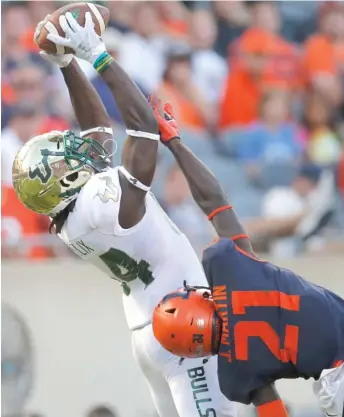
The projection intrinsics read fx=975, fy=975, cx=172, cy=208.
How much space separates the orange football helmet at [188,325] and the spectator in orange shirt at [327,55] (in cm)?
465

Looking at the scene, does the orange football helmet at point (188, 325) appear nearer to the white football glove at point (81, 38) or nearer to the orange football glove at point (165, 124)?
the orange football glove at point (165, 124)

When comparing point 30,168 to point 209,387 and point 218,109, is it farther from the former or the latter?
point 218,109

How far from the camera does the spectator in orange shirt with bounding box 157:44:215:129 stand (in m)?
7.46

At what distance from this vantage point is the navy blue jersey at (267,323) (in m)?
3.21

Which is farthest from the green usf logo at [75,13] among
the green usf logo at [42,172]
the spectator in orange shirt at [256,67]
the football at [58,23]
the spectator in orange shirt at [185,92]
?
the spectator in orange shirt at [256,67]

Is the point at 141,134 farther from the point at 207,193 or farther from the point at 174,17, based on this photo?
the point at 174,17

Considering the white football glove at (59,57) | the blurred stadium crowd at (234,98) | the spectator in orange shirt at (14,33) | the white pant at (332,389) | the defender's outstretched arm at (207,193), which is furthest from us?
the spectator in orange shirt at (14,33)

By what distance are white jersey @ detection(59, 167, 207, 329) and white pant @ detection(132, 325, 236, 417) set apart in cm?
12

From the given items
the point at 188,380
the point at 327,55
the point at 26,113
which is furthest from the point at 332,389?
the point at 327,55

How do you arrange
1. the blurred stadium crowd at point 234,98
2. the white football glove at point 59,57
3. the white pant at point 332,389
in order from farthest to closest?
1. the blurred stadium crowd at point 234,98
2. the white football glove at point 59,57
3. the white pant at point 332,389

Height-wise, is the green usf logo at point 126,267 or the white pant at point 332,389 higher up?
the green usf logo at point 126,267

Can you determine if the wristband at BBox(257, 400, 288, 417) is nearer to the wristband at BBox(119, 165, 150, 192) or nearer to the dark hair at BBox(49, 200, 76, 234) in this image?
the wristband at BBox(119, 165, 150, 192)

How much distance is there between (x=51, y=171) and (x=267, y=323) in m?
0.98

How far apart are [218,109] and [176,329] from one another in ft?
14.8
